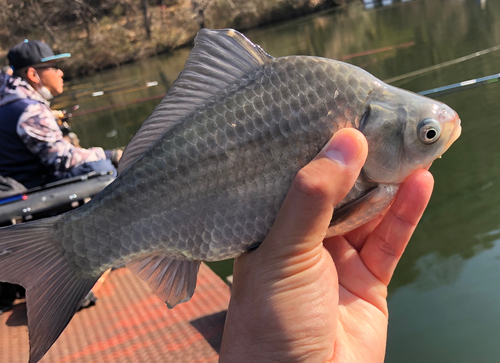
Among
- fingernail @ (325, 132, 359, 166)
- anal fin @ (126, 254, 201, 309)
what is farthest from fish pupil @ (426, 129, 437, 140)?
anal fin @ (126, 254, 201, 309)

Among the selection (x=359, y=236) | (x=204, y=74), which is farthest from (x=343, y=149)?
(x=359, y=236)

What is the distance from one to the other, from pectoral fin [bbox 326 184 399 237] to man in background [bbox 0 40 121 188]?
3.36m

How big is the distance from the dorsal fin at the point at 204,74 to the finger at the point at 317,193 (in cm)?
43

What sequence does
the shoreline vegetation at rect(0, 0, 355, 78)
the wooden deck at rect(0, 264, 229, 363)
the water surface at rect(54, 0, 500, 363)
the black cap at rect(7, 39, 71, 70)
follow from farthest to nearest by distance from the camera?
the shoreline vegetation at rect(0, 0, 355, 78), the black cap at rect(7, 39, 71, 70), the water surface at rect(54, 0, 500, 363), the wooden deck at rect(0, 264, 229, 363)

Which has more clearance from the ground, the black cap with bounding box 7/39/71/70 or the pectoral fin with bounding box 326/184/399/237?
the black cap with bounding box 7/39/71/70

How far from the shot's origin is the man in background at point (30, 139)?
368 centimetres

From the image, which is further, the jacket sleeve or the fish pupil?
the jacket sleeve

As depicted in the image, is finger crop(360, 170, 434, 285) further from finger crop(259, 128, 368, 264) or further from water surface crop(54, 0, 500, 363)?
water surface crop(54, 0, 500, 363)

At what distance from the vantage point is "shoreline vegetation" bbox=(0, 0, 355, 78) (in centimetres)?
2304

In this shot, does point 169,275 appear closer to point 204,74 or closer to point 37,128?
point 204,74

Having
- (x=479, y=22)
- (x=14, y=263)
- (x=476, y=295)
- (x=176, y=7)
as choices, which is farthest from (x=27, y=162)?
(x=176, y=7)

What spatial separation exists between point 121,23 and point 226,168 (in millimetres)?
30537

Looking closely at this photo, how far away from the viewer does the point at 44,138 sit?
379cm

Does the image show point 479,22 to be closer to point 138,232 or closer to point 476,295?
point 476,295
